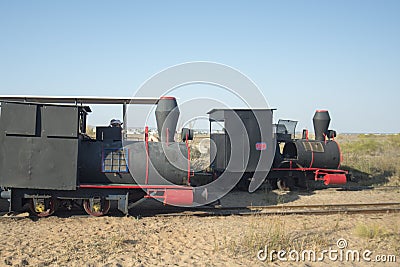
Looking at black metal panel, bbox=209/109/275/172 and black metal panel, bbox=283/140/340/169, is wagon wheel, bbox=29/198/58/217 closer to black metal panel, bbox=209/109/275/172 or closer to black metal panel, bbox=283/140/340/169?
black metal panel, bbox=209/109/275/172

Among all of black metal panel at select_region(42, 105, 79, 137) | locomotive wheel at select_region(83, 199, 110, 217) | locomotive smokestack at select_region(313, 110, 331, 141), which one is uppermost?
locomotive smokestack at select_region(313, 110, 331, 141)

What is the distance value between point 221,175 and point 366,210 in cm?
556

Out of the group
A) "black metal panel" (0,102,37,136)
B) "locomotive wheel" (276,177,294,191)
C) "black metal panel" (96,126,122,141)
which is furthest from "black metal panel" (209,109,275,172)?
"black metal panel" (0,102,37,136)

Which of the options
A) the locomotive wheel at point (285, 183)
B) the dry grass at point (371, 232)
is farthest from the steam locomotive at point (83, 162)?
the locomotive wheel at point (285, 183)

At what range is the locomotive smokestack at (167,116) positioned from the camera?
1066 cm

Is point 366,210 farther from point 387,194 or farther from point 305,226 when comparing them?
point 387,194

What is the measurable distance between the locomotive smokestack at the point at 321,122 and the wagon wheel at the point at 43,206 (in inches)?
482

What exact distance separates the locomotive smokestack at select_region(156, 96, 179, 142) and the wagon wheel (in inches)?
137

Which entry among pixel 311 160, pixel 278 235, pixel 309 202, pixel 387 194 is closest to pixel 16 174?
pixel 278 235

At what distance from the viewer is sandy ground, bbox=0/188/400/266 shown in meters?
6.67

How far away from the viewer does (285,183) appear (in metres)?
15.4

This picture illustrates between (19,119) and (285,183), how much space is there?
35.7 feet

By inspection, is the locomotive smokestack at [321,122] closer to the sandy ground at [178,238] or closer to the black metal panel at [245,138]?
the black metal panel at [245,138]

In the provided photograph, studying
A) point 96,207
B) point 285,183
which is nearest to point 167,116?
point 96,207
